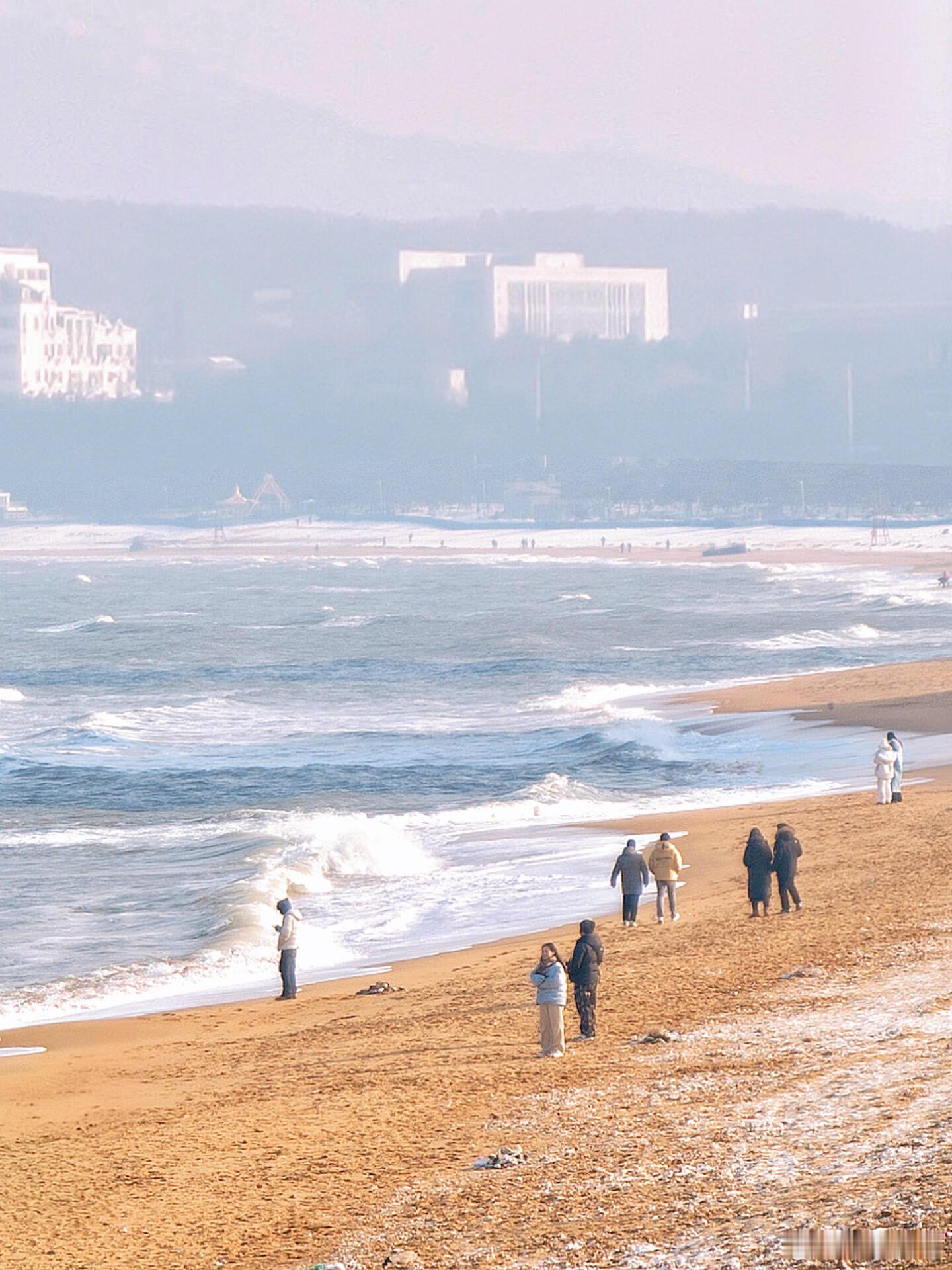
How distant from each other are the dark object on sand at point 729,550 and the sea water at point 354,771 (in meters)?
63.2

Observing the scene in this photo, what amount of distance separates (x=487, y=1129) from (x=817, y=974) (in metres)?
4.67

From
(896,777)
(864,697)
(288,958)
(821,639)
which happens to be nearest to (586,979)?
(288,958)

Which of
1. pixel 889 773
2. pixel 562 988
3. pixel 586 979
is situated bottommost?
pixel 889 773

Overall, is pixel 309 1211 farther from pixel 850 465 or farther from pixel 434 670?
pixel 850 465

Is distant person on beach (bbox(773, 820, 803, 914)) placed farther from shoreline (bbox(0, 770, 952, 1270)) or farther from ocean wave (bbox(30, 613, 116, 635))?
ocean wave (bbox(30, 613, 116, 635))

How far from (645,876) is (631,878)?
10.4 inches

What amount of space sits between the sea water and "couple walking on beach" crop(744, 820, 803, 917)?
2.83 m

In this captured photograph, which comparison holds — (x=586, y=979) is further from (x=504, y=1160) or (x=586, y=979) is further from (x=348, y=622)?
(x=348, y=622)

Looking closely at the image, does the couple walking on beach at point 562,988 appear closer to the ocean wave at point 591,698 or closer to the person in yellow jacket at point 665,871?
the person in yellow jacket at point 665,871

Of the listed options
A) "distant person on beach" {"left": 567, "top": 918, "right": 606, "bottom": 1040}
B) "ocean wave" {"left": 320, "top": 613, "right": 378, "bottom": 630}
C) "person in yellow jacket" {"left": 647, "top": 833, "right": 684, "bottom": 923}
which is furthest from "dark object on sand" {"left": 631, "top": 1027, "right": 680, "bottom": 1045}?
"ocean wave" {"left": 320, "top": 613, "right": 378, "bottom": 630}

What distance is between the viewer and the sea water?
22.3m

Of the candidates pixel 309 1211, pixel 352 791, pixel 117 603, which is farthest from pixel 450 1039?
pixel 117 603

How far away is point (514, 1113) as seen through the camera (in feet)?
41.2

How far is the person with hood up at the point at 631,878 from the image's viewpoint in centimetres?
2002
